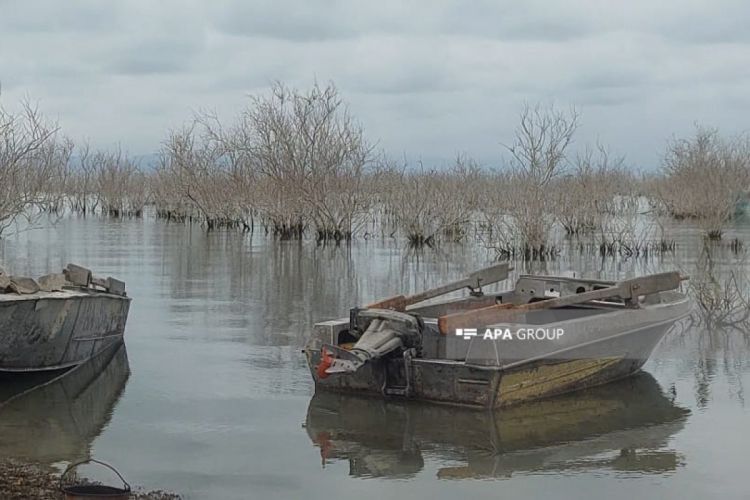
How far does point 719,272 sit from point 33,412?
16038 millimetres

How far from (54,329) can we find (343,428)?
129 inches

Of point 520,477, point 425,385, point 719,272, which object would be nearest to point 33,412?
point 425,385

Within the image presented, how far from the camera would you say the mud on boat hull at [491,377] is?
8.96 metres

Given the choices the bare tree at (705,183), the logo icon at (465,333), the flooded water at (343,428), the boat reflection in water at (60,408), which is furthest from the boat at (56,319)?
the bare tree at (705,183)

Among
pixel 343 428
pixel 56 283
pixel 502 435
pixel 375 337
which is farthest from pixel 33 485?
pixel 56 283

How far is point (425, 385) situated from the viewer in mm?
9125

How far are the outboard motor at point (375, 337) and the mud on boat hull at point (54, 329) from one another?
112 inches

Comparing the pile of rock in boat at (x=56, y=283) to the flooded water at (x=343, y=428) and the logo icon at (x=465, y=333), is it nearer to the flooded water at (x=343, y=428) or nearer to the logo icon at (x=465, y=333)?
the flooded water at (x=343, y=428)

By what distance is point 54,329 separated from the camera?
10156mm

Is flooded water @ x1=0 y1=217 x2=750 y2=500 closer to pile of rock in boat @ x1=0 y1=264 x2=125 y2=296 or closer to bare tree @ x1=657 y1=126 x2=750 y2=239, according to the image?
pile of rock in boat @ x1=0 y1=264 x2=125 y2=296

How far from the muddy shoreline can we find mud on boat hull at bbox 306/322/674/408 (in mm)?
2863

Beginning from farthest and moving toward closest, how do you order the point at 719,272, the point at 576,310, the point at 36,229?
the point at 36,229, the point at 719,272, the point at 576,310

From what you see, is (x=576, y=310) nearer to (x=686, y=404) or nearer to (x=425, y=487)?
(x=686, y=404)

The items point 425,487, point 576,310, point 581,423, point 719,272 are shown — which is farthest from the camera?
point 719,272
